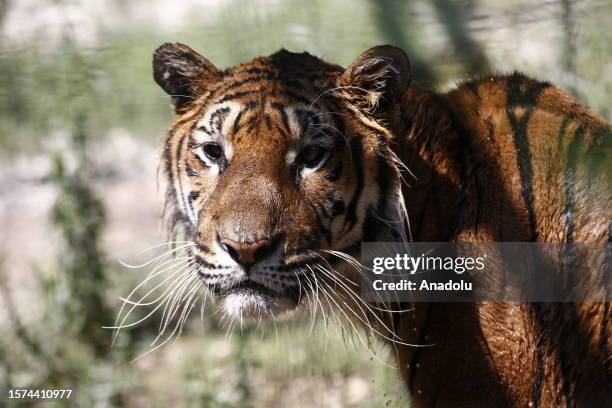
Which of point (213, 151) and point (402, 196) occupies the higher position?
point (213, 151)

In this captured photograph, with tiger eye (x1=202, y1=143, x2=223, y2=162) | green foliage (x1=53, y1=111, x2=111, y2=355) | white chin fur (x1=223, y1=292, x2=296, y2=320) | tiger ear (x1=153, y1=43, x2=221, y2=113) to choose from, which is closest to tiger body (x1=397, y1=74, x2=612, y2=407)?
white chin fur (x1=223, y1=292, x2=296, y2=320)

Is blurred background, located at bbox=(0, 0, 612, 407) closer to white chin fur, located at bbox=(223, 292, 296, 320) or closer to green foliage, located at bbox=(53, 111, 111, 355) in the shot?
green foliage, located at bbox=(53, 111, 111, 355)

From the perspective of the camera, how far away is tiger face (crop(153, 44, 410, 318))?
6.88 feet

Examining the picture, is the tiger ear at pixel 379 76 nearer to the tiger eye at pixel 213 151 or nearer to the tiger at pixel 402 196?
the tiger at pixel 402 196

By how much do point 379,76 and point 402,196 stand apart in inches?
14.1

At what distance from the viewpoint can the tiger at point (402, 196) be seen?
2115mm

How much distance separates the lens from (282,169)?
2.17 meters

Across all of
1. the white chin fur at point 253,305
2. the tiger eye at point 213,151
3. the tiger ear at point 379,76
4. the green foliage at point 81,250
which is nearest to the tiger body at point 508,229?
the tiger ear at point 379,76

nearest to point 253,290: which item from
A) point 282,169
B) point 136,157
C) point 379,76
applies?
point 282,169

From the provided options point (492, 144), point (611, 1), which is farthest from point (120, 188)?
point (611, 1)

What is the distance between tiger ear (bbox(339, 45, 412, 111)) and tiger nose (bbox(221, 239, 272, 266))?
0.55m

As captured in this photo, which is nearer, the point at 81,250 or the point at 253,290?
the point at 253,290

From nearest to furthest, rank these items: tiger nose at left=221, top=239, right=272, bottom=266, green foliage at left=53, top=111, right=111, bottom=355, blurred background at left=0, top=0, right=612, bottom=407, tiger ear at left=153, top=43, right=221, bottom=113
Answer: tiger nose at left=221, top=239, right=272, bottom=266
tiger ear at left=153, top=43, right=221, bottom=113
blurred background at left=0, top=0, right=612, bottom=407
green foliage at left=53, top=111, right=111, bottom=355

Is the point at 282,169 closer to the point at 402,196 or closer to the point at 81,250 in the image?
the point at 402,196
